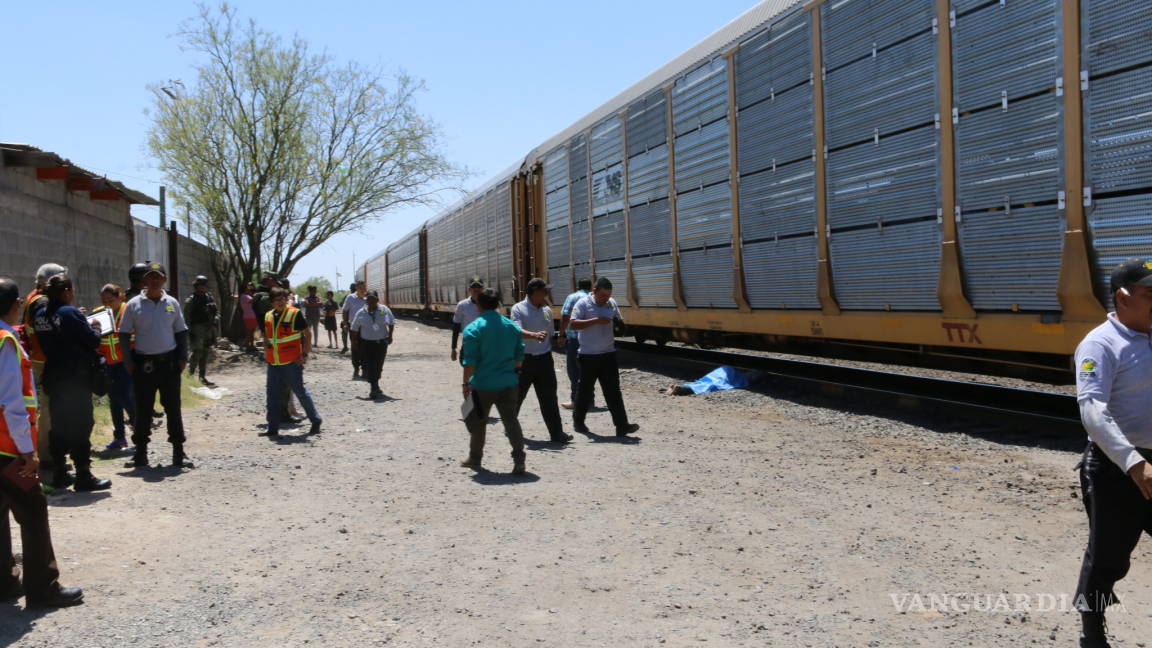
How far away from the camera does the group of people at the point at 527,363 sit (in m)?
7.61

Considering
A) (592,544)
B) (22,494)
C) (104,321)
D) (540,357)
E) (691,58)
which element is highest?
(691,58)

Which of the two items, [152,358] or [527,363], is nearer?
[152,358]

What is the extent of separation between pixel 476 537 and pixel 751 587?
5.80 feet

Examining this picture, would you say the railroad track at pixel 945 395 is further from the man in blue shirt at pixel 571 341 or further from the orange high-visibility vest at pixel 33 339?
the orange high-visibility vest at pixel 33 339

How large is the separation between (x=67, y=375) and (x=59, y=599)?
3.08m

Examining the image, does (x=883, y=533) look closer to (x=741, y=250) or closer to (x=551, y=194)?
(x=741, y=250)

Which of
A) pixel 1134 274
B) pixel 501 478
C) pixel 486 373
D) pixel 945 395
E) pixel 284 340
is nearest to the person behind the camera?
pixel 1134 274

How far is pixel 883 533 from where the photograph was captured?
540 centimetres

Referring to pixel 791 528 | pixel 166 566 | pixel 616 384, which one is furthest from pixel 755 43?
pixel 166 566

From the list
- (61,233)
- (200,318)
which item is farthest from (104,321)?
(200,318)

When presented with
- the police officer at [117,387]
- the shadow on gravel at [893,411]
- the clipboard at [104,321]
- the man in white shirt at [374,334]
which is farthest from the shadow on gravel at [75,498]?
the shadow on gravel at [893,411]

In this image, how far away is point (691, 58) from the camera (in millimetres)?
13148

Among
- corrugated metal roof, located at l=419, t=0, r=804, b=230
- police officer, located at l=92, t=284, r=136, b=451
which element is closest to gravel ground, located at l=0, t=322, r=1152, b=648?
police officer, located at l=92, t=284, r=136, b=451

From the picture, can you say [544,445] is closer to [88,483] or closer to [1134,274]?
[88,483]
